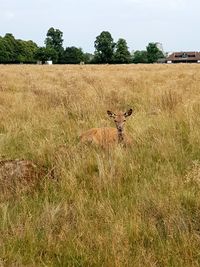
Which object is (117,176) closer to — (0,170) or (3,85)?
(0,170)

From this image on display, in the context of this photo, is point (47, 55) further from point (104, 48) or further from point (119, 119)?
point (119, 119)

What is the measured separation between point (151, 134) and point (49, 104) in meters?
4.60

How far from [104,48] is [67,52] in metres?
7.83

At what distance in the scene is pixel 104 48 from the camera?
99.8m

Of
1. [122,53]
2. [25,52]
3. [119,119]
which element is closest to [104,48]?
[122,53]

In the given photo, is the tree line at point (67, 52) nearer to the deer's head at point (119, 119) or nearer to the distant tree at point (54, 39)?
the distant tree at point (54, 39)

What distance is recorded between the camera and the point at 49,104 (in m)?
11.1

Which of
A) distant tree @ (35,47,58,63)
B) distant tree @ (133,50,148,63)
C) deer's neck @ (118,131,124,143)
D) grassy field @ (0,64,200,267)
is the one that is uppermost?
deer's neck @ (118,131,124,143)

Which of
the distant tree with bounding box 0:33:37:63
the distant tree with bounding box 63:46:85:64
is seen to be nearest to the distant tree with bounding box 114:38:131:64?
the distant tree with bounding box 63:46:85:64

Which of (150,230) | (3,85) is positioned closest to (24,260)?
(150,230)

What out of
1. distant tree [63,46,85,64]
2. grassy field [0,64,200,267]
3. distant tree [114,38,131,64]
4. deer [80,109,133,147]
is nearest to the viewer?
grassy field [0,64,200,267]

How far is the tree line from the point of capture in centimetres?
9500

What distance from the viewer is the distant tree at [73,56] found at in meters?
93.9

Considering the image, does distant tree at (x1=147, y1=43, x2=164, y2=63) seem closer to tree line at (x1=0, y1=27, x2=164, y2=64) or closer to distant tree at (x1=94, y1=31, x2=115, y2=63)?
Result: tree line at (x1=0, y1=27, x2=164, y2=64)
